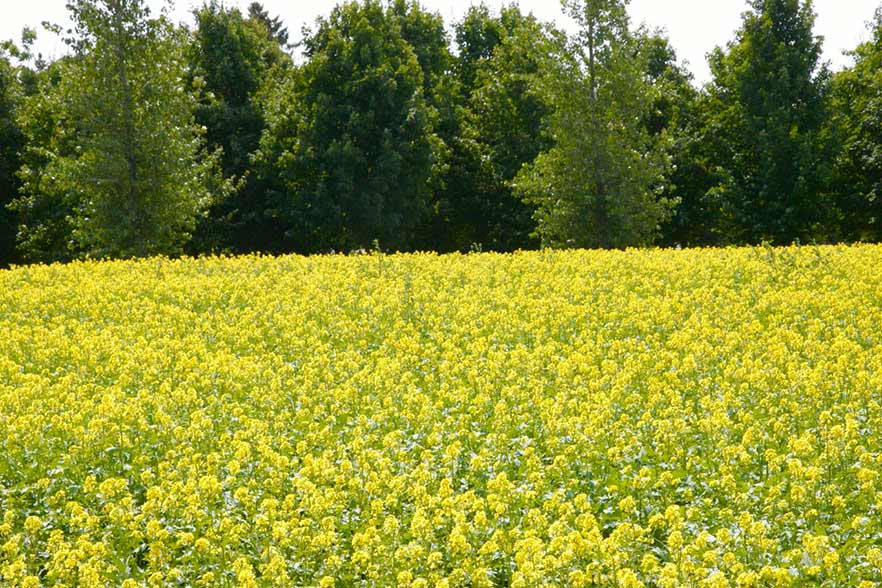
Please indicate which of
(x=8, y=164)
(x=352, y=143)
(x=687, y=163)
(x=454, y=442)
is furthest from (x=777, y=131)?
(x=8, y=164)

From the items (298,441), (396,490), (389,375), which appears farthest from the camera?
(389,375)

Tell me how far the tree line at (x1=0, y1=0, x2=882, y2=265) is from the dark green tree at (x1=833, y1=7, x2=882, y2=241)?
0.38ft

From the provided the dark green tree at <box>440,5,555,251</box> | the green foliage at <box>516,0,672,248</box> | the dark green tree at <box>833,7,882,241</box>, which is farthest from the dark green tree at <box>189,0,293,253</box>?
the dark green tree at <box>833,7,882,241</box>

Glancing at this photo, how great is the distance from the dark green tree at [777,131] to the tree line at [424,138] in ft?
0.29

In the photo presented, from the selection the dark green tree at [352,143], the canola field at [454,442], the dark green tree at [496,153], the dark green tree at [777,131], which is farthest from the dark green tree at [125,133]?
the dark green tree at [777,131]

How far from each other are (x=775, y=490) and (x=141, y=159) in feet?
83.9

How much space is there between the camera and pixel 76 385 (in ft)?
34.2

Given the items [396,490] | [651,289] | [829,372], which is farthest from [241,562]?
[651,289]

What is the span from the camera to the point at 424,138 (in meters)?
36.8

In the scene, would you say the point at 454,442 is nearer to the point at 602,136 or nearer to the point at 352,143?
the point at 602,136

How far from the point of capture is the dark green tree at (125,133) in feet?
92.3

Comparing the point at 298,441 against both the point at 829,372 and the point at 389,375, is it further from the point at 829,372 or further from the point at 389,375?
the point at 829,372

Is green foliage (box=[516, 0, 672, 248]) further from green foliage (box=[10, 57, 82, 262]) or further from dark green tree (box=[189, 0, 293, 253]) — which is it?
green foliage (box=[10, 57, 82, 262])

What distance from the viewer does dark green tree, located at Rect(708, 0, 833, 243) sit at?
35000 millimetres
